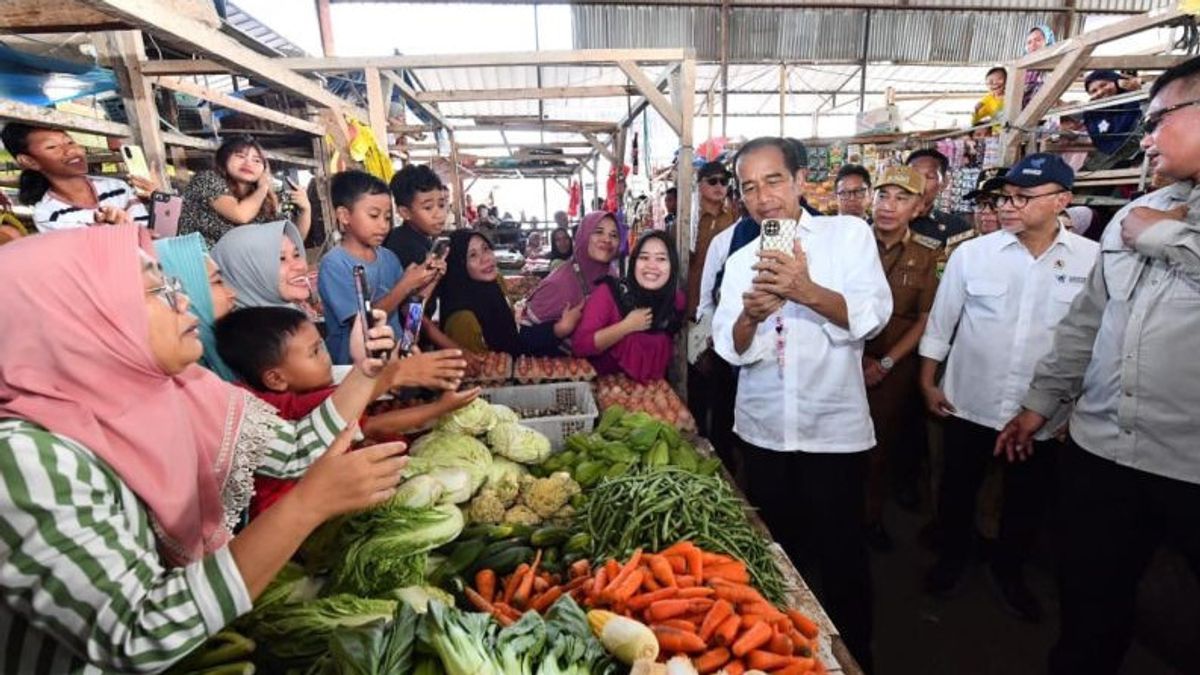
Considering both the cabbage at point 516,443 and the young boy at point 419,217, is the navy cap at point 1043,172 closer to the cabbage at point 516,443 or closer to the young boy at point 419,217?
the cabbage at point 516,443

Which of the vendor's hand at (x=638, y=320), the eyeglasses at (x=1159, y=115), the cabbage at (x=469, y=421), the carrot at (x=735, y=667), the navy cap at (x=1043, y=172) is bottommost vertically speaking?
the carrot at (x=735, y=667)

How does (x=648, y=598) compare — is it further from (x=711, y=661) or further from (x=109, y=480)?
(x=109, y=480)

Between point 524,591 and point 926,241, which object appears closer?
point 524,591

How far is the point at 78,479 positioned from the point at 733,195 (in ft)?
18.4

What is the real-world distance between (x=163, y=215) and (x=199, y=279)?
1.23 meters

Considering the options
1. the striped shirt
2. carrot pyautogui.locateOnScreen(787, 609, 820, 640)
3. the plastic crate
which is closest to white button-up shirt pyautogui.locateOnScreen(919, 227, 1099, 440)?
carrot pyautogui.locateOnScreen(787, 609, 820, 640)

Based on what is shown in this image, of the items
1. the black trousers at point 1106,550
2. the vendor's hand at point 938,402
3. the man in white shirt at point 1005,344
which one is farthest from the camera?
the vendor's hand at point 938,402

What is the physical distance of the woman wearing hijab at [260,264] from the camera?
240cm

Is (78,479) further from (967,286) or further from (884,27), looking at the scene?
(884,27)

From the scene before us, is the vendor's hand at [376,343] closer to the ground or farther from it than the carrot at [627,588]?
farther from it

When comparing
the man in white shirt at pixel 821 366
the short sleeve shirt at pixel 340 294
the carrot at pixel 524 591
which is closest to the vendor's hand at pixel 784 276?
the man in white shirt at pixel 821 366

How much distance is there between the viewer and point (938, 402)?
329 cm

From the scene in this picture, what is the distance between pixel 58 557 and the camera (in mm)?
929

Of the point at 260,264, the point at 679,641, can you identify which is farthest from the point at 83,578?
the point at 260,264
